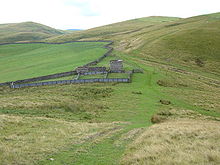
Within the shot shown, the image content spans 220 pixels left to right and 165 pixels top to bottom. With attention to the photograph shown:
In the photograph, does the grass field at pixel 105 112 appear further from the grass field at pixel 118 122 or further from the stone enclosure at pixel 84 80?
the stone enclosure at pixel 84 80

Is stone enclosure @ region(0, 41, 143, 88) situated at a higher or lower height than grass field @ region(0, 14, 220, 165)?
higher

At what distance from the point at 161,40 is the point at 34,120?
79804 millimetres

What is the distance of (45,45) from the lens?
11938cm

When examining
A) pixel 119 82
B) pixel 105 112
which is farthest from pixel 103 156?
pixel 119 82

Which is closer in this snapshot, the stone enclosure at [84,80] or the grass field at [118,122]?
the grass field at [118,122]

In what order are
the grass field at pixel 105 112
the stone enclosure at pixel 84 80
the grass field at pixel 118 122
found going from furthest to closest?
the stone enclosure at pixel 84 80, the grass field at pixel 105 112, the grass field at pixel 118 122

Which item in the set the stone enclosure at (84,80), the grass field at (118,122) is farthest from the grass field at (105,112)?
the stone enclosure at (84,80)

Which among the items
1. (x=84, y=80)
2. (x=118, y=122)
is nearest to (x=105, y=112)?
(x=118, y=122)

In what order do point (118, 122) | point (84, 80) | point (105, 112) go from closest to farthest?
point (118, 122) < point (105, 112) < point (84, 80)

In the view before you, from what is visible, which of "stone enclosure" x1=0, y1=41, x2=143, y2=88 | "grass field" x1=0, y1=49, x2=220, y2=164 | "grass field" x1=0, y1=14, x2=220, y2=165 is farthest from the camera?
"stone enclosure" x1=0, y1=41, x2=143, y2=88

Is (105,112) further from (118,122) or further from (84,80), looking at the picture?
(84,80)

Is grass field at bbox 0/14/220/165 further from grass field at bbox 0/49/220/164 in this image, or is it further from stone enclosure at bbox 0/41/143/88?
stone enclosure at bbox 0/41/143/88

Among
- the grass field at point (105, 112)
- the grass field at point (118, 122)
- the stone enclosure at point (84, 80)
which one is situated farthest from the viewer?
the stone enclosure at point (84, 80)

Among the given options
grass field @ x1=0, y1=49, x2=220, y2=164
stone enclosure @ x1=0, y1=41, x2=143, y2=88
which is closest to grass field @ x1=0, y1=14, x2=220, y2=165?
grass field @ x1=0, y1=49, x2=220, y2=164
